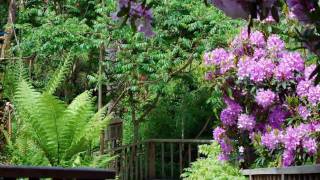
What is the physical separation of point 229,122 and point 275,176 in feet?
5.81

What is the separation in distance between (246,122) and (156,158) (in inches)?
190

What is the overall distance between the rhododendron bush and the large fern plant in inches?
41.6

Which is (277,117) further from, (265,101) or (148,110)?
(148,110)

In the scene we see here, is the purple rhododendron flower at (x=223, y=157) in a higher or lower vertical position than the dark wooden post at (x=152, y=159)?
higher

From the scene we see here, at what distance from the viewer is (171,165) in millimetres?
9797

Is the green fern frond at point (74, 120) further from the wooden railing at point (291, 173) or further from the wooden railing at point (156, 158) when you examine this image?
the wooden railing at point (156, 158)

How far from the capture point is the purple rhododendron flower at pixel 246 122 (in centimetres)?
541

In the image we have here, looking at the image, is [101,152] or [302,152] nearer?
[302,152]

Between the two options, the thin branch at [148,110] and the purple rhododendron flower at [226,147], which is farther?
the thin branch at [148,110]

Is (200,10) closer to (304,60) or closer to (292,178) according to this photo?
(304,60)

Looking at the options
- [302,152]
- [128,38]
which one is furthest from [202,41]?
[302,152]

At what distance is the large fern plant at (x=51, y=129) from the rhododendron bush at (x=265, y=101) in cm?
106

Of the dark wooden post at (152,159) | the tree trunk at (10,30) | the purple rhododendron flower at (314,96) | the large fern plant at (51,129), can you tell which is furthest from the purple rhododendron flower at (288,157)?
the tree trunk at (10,30)

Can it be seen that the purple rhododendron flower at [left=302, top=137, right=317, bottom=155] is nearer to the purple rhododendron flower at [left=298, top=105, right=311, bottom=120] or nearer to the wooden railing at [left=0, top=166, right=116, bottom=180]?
the purple rhododendron flower at [left=298, top=105, right=311, bottom=120]
